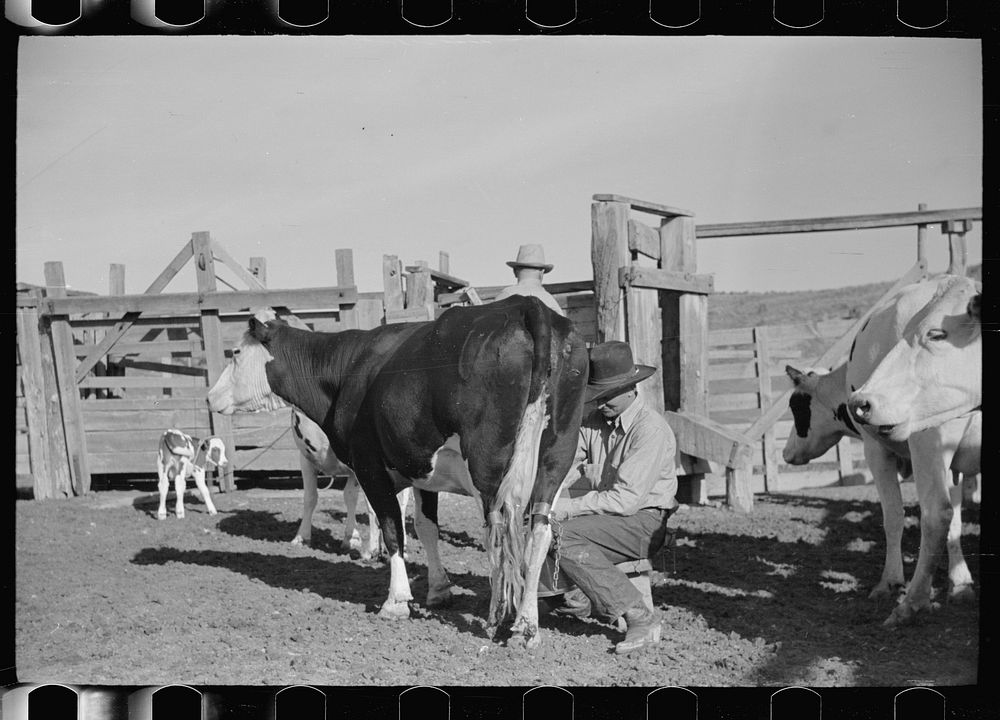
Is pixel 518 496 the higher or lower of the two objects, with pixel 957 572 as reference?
higher

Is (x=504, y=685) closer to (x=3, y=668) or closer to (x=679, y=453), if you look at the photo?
(x=3, y=668)

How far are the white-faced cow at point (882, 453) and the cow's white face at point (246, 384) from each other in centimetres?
383

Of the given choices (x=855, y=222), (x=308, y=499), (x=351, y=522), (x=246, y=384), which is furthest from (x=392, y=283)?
(x=855, y=222)

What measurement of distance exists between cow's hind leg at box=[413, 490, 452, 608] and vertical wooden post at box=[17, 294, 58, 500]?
5758 millimetres

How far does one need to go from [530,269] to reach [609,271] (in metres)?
0.77

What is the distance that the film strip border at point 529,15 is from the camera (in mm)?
4395

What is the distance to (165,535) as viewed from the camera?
8.13 metres

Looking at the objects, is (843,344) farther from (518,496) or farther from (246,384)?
(246,384)

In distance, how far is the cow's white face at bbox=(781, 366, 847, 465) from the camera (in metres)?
6.48

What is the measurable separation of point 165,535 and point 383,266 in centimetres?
329

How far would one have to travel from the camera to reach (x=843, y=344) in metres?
7.27

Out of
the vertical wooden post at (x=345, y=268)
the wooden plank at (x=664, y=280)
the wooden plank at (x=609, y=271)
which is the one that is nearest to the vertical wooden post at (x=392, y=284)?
the vertical wooden post at (x=345, y=268)

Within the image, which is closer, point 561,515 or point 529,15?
point 529,15

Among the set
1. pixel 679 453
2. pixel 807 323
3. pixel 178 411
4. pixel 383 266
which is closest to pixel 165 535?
pixel 178 411
